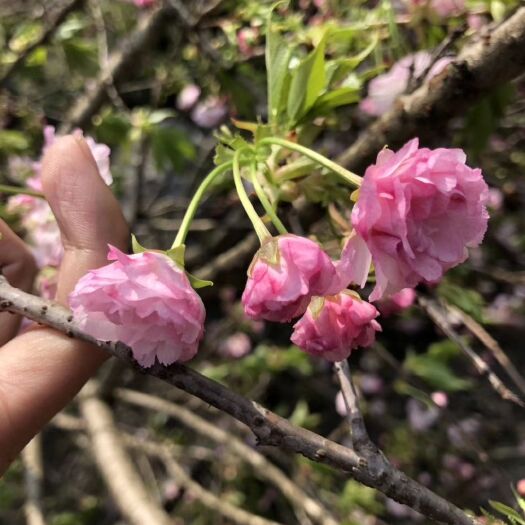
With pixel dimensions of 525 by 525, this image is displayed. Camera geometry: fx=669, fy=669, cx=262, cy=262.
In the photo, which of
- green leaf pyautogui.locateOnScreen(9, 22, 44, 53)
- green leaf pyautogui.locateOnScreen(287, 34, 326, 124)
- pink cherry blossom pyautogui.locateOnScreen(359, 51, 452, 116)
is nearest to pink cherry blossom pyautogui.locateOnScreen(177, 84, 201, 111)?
green leaf pyautogui.locateOnScreen(9, 22, 44, 53)

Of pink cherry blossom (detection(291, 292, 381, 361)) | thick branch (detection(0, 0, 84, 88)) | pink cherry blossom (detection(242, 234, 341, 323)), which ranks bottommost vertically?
pink cherry blossom (detection(291, 292, 381, 361))

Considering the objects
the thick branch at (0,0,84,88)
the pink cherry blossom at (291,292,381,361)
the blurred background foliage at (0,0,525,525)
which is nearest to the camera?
the pink cherry blossom at (291,292,381,361)

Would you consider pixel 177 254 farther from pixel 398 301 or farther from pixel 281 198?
pixel 398 301

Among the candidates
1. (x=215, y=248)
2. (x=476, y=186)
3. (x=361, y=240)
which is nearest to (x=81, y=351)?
(x=361, y=240)

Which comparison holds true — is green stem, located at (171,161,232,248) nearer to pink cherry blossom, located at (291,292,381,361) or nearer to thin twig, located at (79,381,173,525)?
pink cherry blossom, located at (291,292,381,361)

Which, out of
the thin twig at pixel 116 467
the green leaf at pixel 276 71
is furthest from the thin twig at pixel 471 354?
the thin twig at pixel 116 467

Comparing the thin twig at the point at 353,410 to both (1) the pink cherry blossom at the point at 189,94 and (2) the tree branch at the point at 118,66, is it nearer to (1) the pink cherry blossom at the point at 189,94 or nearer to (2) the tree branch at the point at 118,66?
(2) the tree branch at the point at 118,66
